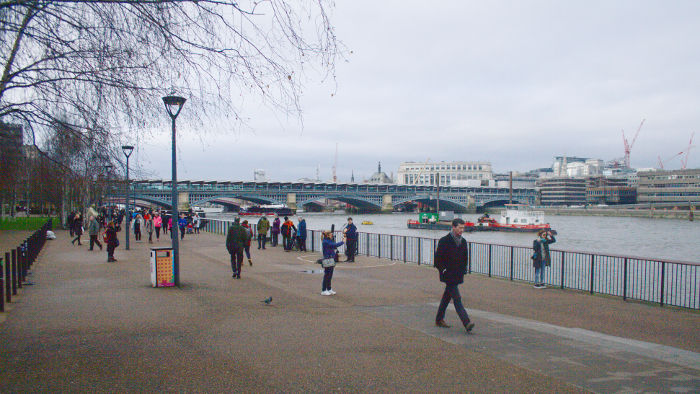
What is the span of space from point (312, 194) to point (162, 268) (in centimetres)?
10197

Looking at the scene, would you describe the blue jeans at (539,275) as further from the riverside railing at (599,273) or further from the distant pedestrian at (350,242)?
the distant pedestrian at (350,242)

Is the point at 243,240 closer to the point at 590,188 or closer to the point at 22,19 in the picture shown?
the point at 22,19

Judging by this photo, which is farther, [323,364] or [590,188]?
[590,188]

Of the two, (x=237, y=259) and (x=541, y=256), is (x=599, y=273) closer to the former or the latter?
(x=541, y=256)

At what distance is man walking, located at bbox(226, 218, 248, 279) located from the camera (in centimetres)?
1508

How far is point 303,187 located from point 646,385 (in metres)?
115

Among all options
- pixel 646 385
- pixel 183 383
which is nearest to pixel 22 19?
pixel 183 383

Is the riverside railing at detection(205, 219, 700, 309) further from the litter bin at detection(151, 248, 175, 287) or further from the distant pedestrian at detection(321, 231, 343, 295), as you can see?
the litter bin at detection(151, 248, 175, 287)

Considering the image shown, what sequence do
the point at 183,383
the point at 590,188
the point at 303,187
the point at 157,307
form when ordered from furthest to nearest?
the point at 590,188, the point at 303,187, the point at 157,307, the point at 183,383

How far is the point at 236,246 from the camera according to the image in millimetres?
15172

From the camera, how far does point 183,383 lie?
5.93 m

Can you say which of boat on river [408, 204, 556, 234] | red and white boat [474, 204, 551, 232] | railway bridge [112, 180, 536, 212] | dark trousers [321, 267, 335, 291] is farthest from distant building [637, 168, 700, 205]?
dark trousers [321, 267, 335, 291]

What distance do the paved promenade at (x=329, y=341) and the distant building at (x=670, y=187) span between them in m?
141

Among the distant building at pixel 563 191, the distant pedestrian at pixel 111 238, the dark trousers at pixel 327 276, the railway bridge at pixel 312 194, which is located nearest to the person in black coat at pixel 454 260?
the dark trousers at pixel 327 276
